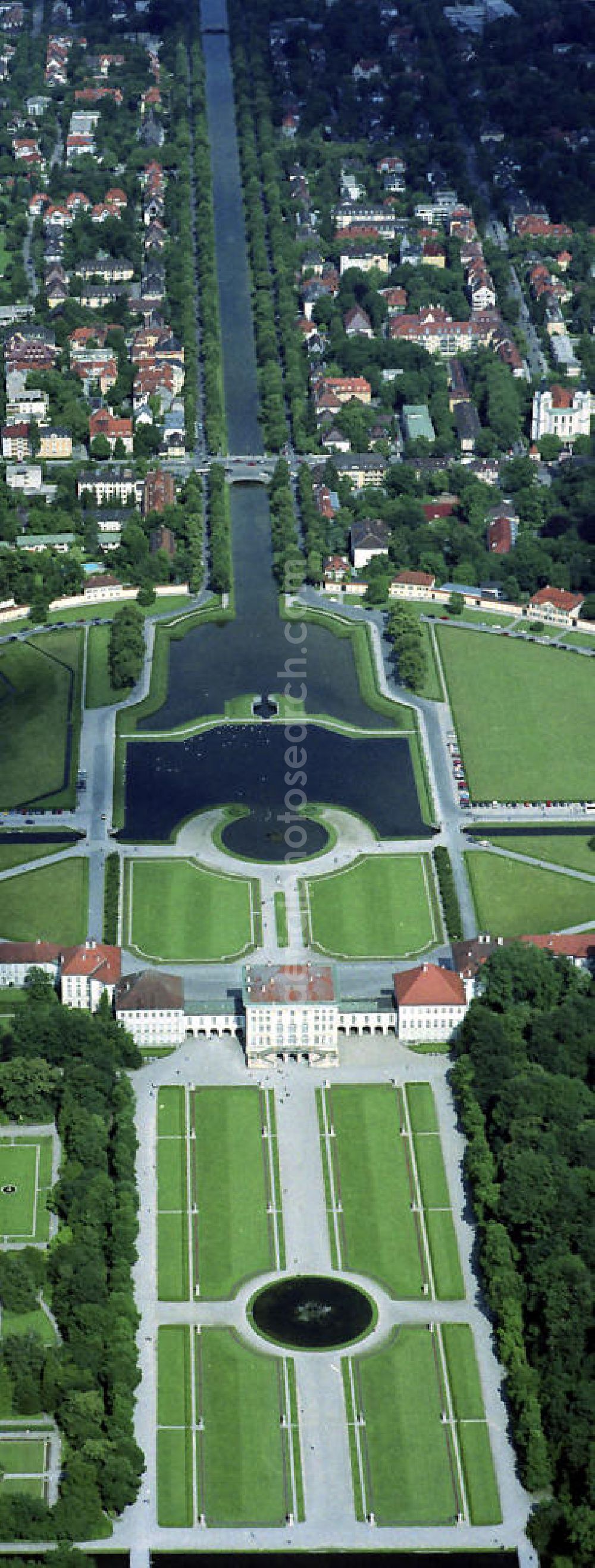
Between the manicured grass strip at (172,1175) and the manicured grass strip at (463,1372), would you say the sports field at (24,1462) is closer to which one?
the manicured grass strip at (172,1175)

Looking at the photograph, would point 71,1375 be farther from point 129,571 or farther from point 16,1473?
point 129,571

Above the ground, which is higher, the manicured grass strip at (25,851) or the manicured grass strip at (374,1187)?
the manicured grass strip at (25,851)

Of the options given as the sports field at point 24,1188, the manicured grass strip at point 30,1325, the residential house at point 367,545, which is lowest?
the manicured grass strip at point 30,1325

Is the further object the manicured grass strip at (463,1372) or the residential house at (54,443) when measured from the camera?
the residential house at (54,443)

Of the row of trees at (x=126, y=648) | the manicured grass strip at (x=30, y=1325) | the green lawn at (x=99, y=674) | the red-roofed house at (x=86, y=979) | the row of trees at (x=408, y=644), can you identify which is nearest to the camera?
the manicured grass strip at (x=30, y=1325)

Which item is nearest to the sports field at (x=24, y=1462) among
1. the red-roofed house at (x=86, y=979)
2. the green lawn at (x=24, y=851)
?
the red-roofed house at (x=86, y=979)

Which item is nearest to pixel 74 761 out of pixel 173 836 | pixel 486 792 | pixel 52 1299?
pixel 173 836

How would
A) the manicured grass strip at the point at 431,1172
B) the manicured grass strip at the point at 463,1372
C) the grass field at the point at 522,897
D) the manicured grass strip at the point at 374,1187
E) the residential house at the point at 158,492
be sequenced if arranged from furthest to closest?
the residential house at the point at 158,492 → the grass field at the point at 522,897 → the manicured grass strip at the point at 431,1172 → the manicured grass strip at the point at 374,1187 → the manicured grass strip at the point at 463,1372
